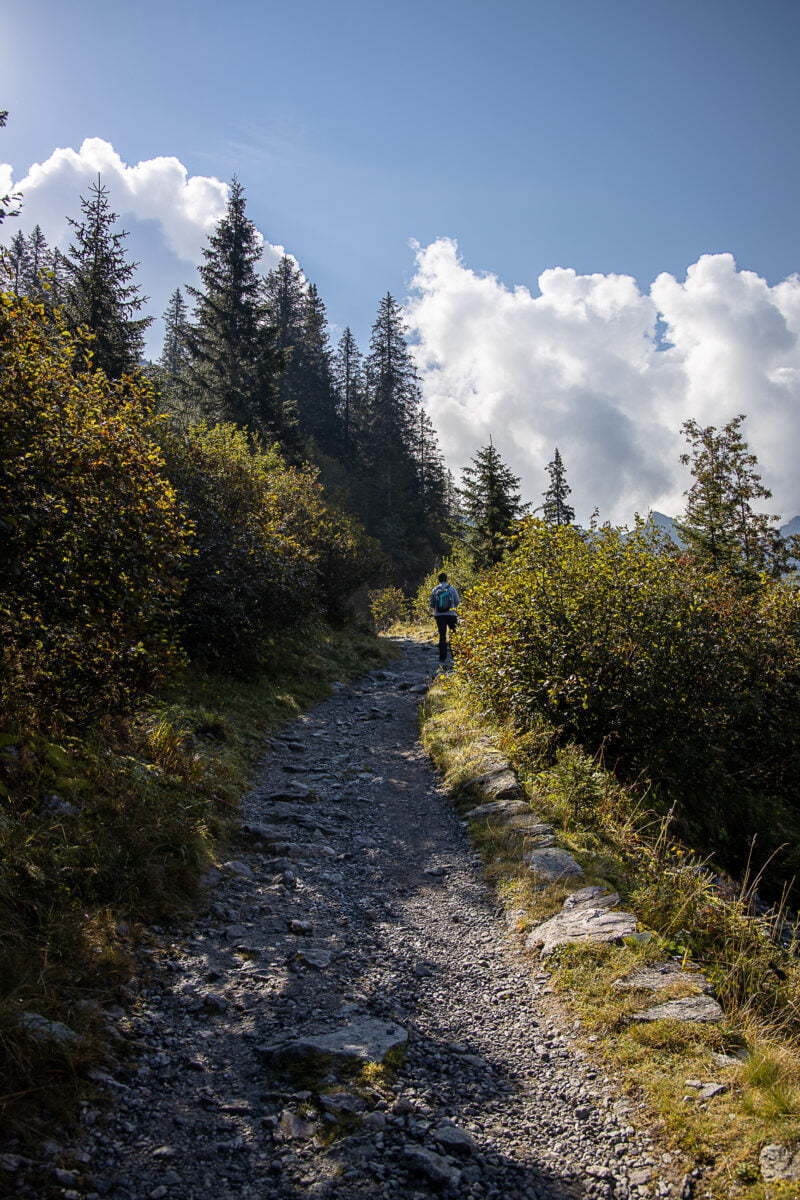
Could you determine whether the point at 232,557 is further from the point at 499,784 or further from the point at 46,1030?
the point at 46,1030

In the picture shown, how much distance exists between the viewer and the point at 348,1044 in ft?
11.9

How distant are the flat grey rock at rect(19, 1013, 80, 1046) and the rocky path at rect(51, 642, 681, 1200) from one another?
0.28 meters

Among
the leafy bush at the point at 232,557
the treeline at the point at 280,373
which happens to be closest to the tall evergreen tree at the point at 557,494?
the treeline at the point at 280,373

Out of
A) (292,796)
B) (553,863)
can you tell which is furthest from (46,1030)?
(292,796)

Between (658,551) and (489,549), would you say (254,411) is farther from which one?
(658,551)

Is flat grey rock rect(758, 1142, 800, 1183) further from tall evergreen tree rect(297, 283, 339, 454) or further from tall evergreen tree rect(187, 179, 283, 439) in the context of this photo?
tall evergreen tree rect(297, 283, 339, 454)

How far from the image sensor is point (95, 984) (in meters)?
3.74

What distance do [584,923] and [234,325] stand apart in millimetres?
30738

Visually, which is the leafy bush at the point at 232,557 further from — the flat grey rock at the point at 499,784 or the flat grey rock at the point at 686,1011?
the flat grey rock at the point at 686,1011

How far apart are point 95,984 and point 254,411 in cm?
2909

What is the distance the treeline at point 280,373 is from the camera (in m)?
21.2

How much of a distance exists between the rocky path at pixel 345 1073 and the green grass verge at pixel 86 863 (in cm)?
26

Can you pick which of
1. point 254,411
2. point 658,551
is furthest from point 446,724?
point 254,411

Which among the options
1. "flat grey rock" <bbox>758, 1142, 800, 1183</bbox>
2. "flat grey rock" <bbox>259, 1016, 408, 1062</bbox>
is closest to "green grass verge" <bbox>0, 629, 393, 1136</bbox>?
"flat grey rock" <bbox>259, 1016, 408, 1062</bbox>
